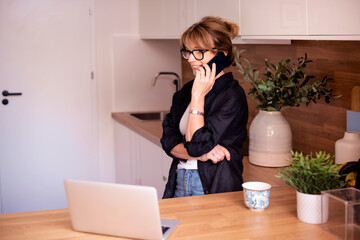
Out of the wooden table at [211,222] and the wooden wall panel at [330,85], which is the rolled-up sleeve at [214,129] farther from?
the wooden wall panel at [330,85]

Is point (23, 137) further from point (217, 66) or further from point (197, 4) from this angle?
point (217, 66)

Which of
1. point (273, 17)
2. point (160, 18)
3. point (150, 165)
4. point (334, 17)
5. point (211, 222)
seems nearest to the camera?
point (211, 222)

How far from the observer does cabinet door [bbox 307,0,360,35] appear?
1666 millimetres

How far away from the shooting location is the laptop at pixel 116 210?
1.34 m

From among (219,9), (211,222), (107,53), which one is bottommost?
(211,222)

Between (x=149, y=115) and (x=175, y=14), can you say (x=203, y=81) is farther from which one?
(x=149, y=115)

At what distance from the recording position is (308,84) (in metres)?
2.29

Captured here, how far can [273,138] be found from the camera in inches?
91.6

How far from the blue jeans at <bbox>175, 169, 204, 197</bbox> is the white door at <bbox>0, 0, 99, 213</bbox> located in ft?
7.35

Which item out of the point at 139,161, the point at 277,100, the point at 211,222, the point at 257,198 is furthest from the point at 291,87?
the point at 139,161

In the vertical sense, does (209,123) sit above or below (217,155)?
above

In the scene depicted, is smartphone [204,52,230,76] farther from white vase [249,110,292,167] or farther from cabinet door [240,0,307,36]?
white vase [249,110,292,167]

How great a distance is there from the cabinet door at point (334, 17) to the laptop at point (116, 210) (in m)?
0.87

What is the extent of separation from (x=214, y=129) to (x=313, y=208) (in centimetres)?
53
